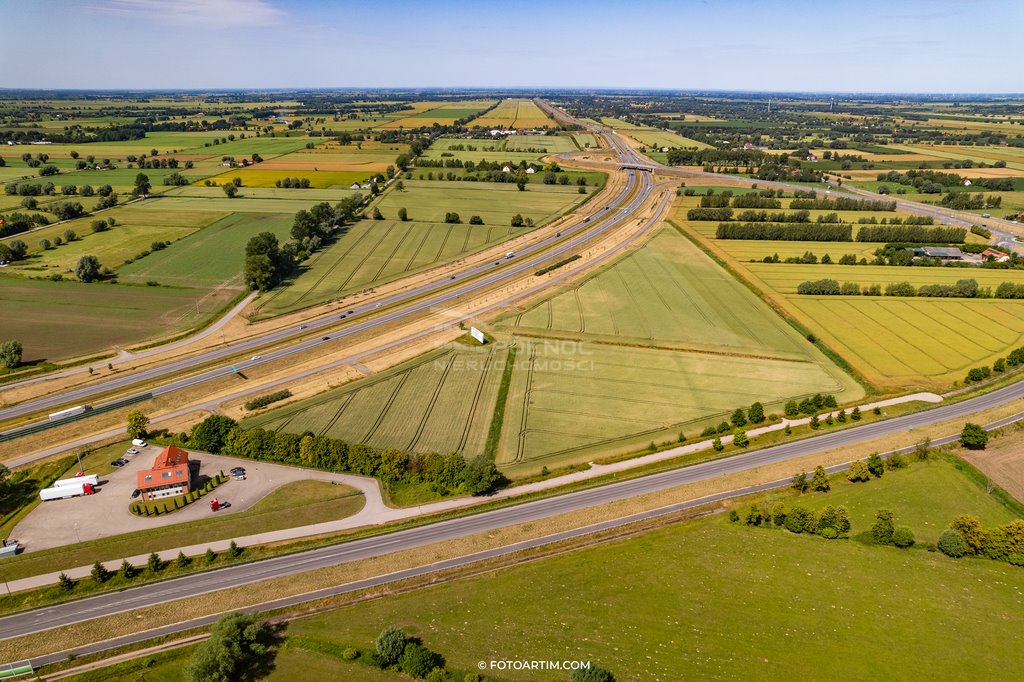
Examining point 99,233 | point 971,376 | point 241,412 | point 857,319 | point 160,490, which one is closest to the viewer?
point 160,490

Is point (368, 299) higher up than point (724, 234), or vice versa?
point (724, 234)

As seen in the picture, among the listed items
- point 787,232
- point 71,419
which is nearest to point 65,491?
point 71,419

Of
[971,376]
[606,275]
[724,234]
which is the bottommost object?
[971,376]

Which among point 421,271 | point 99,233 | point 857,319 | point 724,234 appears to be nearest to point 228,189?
point 99,233

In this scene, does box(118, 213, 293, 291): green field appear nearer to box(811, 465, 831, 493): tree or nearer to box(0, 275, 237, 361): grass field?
box(0, 275, 237, 361): grass field

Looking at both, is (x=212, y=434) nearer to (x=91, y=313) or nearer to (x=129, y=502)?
(x=129, y=502)

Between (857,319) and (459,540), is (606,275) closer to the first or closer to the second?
(857,319)
